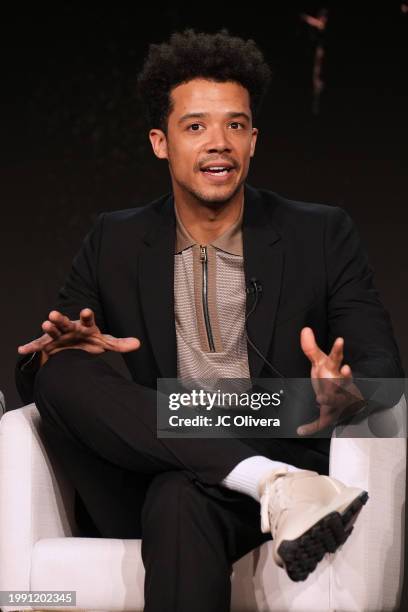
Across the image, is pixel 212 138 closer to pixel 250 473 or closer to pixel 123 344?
pixel 123 344

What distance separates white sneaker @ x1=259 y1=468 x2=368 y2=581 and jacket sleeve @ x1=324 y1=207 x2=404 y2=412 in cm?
30

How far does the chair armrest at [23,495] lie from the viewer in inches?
92.7

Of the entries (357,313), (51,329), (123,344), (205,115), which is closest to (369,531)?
(357,313)

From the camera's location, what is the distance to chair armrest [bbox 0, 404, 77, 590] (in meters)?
2.36

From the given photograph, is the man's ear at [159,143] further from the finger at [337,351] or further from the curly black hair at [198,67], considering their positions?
the finger at [337,351]

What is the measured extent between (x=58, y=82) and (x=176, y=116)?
0.86 metres

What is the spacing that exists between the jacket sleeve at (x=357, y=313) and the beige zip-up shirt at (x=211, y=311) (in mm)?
197

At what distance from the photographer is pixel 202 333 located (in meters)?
2.59

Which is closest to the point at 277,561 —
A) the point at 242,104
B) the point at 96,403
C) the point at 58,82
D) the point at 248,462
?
the point at 248,462

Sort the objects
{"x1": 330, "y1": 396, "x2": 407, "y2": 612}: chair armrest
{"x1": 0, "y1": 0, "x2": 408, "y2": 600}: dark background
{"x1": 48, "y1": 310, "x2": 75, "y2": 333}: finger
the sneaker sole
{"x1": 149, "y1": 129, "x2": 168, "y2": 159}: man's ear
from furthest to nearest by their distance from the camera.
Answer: {"x1": 0, "y1": 0, "x2": 408, "y2": 600}: dark background → {"x1": 149, "y1": 129, "x2": 168, "y2": 159}: man's ear → {"x1": 48, "y1": 310, "x2": 75, "y2": 333}: finger → {"x1": 330, "y1": 396, "x2": 407, "y2": 612}: chair armrest → the sneaker sole

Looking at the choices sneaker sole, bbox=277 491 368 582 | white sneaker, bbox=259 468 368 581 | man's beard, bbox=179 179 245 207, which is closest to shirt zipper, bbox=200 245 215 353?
man's beard, bbox=179 179 245 207

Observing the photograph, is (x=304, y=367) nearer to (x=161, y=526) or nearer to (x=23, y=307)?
(x=161, y=526)

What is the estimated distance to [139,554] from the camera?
2273 millimetres

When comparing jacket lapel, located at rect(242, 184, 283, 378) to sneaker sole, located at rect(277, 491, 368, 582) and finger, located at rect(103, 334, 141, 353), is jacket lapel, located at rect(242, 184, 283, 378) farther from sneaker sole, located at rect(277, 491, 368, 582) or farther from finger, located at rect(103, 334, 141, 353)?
sneaker sole, located at rect(277, 491, 368, 582)
